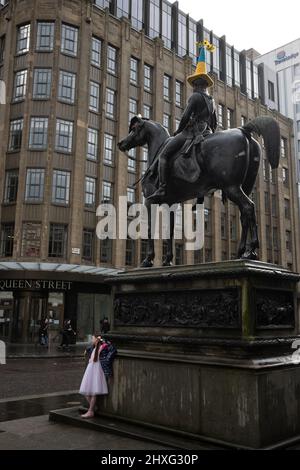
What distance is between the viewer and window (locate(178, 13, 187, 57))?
46.9 meters

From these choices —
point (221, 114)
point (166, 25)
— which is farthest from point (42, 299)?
point (166, 25)

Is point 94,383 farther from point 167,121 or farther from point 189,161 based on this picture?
point 167,121

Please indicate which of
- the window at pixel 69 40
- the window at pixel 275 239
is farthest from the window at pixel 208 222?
the window at pixel 69 40

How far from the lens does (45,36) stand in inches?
1412

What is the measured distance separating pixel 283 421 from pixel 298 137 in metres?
57.0

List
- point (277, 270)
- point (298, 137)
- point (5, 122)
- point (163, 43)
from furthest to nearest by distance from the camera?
point (298, 137), point (163, 43), point (5, 122), point (277, 270)

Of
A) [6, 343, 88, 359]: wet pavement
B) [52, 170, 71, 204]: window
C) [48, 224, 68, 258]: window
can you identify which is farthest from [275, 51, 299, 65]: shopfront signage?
[6, 343, 88, 359]: wet pavement

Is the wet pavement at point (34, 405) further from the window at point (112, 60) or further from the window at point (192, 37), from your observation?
the window at point (192, 37)

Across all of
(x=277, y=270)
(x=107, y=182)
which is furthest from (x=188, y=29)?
(x=277, y=270)

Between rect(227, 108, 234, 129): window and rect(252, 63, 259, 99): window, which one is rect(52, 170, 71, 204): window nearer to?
rect(227, 108, 234, 129): window

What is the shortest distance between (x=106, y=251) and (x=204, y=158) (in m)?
28.5

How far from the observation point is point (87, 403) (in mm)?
8016

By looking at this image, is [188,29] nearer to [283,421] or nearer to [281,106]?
[281,106]

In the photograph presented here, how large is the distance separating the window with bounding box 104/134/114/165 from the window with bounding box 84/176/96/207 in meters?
2.38
